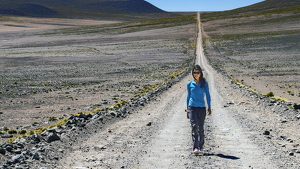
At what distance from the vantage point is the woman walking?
801 cm

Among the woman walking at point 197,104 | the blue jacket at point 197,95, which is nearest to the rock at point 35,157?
the woman walking at point 197,104

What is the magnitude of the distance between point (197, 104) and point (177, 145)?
1.81 meters

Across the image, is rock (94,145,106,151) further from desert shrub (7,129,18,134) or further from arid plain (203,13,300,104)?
arid plain (203,13,300,104)

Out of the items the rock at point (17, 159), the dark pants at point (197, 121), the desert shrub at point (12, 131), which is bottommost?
the desert shrub at point (12, 131)

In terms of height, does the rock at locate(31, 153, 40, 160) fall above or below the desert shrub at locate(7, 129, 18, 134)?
above

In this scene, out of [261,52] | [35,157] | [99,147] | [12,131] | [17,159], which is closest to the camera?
[17,159]

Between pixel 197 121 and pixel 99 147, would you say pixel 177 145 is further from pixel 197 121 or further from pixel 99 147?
pixel 99 147

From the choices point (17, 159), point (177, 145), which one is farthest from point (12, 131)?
point (177, 145)

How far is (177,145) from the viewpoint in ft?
30.1

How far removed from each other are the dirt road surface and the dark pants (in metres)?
0.40

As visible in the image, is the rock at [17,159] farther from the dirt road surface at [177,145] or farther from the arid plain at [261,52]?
the arid plain at [261,52]

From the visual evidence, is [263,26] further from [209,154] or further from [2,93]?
Result: [209,154]

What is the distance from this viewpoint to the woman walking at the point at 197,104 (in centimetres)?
801

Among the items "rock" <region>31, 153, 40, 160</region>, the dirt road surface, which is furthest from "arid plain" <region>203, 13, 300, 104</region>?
"rock" <region>31, 153, 40, 160</region>
